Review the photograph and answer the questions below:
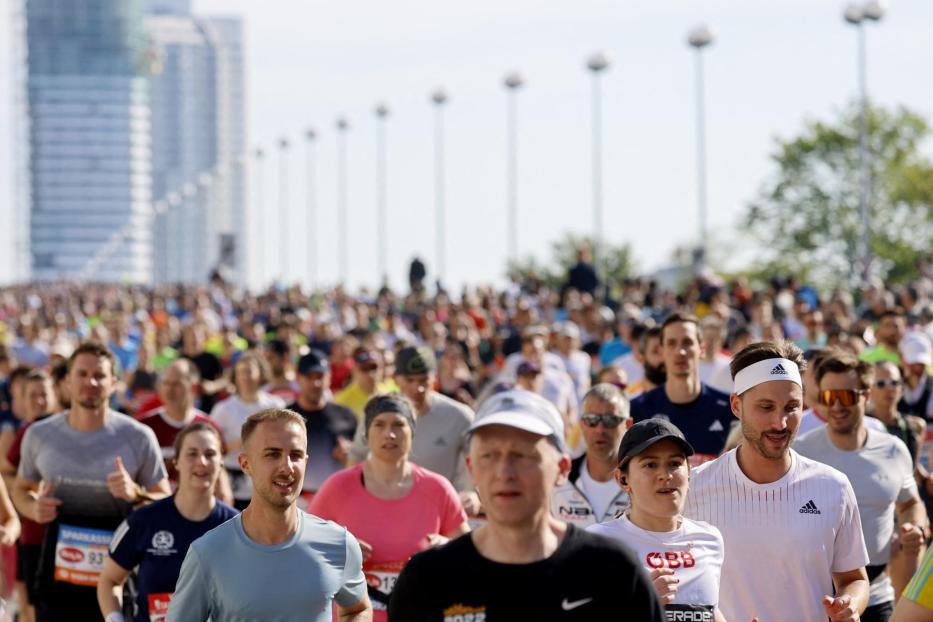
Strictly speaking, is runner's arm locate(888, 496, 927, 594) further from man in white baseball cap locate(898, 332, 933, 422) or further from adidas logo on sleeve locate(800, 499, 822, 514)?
man in white baseball cap locate(898, 332, 933, 422)

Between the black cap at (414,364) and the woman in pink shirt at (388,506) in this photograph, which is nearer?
the woman in pink shirt at (388,506)

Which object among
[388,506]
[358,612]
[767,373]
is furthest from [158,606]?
[767,373]

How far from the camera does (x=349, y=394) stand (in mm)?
12781

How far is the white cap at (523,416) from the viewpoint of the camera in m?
4.31

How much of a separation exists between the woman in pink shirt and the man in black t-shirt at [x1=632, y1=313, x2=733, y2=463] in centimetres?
128

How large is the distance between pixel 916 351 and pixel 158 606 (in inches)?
260

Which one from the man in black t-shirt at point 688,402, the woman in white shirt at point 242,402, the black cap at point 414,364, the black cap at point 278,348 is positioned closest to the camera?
the man in black t-shirt at point 688,402

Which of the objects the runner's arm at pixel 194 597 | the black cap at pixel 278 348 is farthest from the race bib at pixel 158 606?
the black cap at pixel 278 348

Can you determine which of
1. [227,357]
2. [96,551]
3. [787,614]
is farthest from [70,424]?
[227,357]

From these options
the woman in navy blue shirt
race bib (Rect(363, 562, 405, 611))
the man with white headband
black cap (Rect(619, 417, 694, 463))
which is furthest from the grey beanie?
black cap (Rect(619, 417, 694, 463))

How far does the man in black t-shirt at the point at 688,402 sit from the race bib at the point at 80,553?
2.77 metres

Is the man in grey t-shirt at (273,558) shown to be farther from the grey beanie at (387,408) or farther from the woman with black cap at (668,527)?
the grey beanie at (387,408)

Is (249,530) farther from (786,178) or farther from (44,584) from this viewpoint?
(786,178)

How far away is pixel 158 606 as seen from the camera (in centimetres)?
783
